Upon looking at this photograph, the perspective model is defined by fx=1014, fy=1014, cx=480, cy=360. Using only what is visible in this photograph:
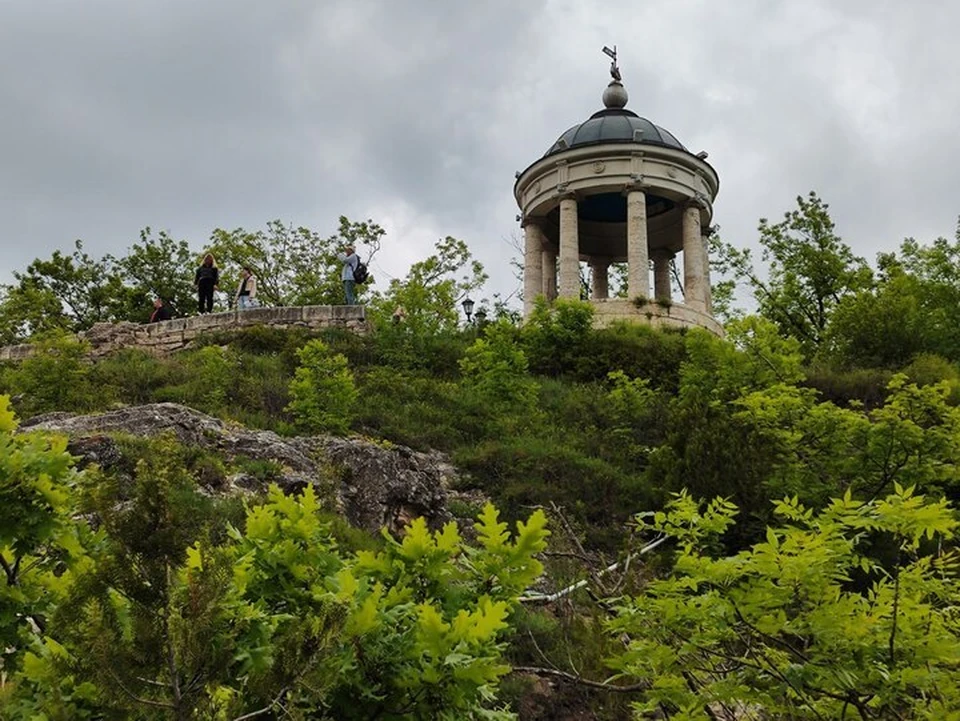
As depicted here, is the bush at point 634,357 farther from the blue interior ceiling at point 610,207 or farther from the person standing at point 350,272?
the blue interior ceiling at point 610,207

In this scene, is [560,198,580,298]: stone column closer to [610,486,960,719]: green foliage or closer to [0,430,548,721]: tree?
[610,486,960,719]: green foliage

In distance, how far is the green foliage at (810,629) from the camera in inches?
154

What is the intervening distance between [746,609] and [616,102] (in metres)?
26.5

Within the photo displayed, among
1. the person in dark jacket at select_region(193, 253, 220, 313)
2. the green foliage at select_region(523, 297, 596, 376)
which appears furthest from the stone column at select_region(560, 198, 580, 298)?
the person in dark jacket at select_region(193, 253, 220, 313)

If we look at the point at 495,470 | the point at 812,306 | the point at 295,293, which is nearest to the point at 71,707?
the point at 495,470

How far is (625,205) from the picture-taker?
2822 centimetres

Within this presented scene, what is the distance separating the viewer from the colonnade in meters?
24.7

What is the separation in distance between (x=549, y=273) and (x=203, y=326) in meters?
Answer: 11.2

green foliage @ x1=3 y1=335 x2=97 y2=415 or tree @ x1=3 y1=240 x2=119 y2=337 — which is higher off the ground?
tree @ x1=3 y1=240 x2=119 y2=337

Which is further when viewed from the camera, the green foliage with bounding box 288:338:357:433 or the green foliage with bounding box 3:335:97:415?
the green foliage with bounding box 3:335:97:415

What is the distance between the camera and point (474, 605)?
12.0ft

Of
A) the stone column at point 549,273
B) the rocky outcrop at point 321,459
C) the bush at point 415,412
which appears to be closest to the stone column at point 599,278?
the stone column at point 549,273

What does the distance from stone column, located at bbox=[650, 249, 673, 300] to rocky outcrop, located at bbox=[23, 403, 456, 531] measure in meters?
18.9

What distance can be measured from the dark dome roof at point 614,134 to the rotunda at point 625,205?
0.09 ft
